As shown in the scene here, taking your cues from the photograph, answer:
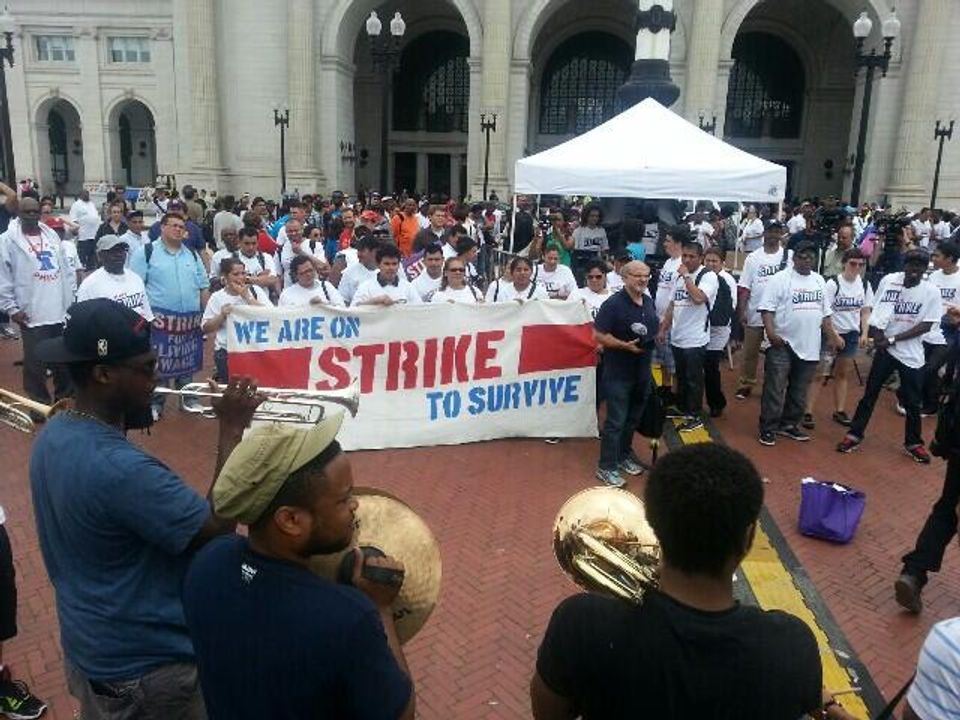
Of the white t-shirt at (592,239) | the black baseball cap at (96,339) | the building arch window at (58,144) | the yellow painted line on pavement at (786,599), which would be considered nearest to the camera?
the black baseball cap at (96,339)

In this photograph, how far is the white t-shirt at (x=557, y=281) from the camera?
8.84m

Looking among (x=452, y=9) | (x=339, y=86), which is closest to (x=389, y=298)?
(x=339, y=86)

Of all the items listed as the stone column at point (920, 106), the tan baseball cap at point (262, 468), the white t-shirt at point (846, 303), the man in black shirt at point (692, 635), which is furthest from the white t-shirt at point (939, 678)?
the stone column at point (920, 106)

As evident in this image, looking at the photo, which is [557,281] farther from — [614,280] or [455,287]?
[455,287]

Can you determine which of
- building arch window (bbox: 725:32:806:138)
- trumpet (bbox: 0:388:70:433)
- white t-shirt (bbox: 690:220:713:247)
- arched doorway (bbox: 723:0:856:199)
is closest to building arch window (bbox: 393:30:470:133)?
arched doorway (bbox: 723:0:856:199)

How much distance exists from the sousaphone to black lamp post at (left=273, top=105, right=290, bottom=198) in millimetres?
31548

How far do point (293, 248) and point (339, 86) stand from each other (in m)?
26.5

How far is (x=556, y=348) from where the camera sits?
26.2ft

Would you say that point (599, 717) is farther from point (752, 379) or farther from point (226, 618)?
point (752, 379)

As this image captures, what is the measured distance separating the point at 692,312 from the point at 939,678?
6.45 meters

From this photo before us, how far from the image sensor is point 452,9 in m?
43.5

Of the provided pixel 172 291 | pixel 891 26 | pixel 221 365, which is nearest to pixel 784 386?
pixel 221 365

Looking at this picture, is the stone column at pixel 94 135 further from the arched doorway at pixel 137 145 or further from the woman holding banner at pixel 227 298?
the woman holding banner at pixel 227 298

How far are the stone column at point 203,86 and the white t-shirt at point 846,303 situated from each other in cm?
3193
